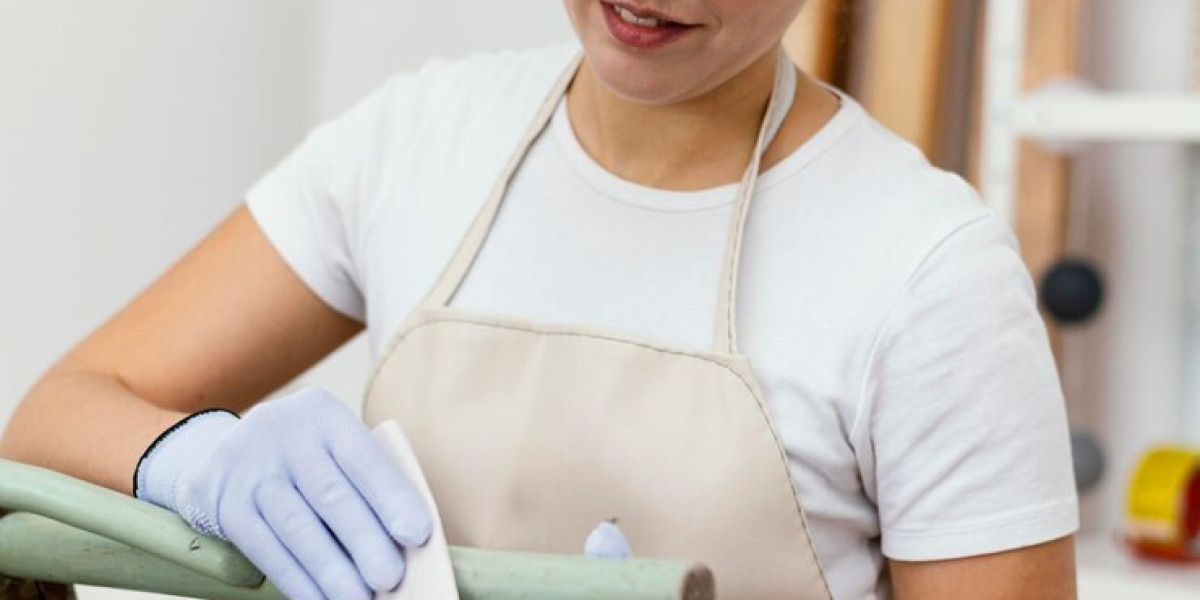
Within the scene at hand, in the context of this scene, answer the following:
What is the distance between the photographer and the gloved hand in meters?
0.86

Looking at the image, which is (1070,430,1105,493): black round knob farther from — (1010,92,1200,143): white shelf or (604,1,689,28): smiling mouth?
(604,1,689,28): smiling mouth

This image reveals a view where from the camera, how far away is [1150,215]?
1779 mm

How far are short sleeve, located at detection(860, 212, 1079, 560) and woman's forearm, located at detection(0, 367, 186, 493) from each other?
1.48 feet

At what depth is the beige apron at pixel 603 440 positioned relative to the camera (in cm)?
105

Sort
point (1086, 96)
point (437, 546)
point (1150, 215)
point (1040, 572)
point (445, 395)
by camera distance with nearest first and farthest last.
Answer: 1. point (437, 546)
2. point (1040, 572)
3. point (445, 395)
4. point (1086, 96)
5. point (1150, 215)

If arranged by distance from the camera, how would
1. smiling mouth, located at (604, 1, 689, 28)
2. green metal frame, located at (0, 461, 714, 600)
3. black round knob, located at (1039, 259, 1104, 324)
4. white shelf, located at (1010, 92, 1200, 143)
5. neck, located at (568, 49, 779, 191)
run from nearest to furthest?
green metal frame, located at (0, 461, 714, 600), smiling mouth, located at (604, 1, 689, 28), neck, located at (568, 49, 779, 191), white shelf, located at (1010, 92, 1200, 143), black round knob, located at (1039, 259, 1104, 324)

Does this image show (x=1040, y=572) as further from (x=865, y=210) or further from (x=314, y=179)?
(x=314, y=179)

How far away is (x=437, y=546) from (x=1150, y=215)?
1175 millimetres

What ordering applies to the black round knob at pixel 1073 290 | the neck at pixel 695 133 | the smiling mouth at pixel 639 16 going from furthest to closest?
the black round knob at pixel 1073 290
the neck at pixel 695 133
the smiling mouth at pixel 639 16

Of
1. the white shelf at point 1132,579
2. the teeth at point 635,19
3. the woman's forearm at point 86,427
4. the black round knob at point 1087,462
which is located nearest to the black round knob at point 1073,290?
the black round knob at point 1087,462

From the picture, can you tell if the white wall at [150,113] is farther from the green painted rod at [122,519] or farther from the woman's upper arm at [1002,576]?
the woman's upper arm at [1002,576]

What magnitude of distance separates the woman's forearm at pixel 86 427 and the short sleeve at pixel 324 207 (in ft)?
0.49

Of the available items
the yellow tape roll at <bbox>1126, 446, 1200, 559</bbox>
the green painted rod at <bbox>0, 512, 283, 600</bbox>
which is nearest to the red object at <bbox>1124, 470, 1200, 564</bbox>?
the yellow tape roll at <bbox>1126, 446, 1200, 559</bbox>

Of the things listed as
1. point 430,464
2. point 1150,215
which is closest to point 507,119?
point 430,464
